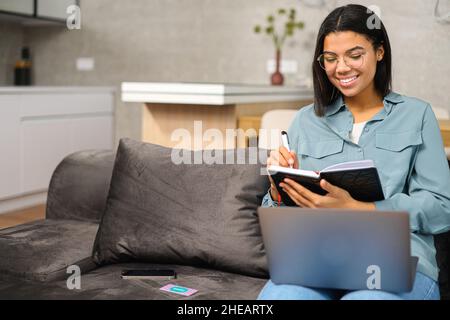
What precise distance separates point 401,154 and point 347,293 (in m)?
0.40

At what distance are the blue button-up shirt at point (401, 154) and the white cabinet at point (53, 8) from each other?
3.85m

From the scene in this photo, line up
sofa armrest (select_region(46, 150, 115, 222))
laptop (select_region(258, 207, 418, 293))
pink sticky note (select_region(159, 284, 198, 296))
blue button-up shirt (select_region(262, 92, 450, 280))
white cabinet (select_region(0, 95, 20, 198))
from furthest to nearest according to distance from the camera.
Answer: white cabinet (select_region(0, 95, 20, 198)), sofa armrest (select_region(46, 150, 115, 222)), pink sticky note (select_region(159, 284, 198, 296)), blue button-up shirt (select_region(262, 92, 450, 280)), laptop (select_region(258, 207, 418, 293))

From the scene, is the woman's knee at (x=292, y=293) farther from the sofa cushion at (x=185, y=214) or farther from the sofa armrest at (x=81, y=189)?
the sofa armrest at (x=81, y=189)

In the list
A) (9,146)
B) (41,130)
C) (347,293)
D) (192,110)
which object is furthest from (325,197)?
(41,130)

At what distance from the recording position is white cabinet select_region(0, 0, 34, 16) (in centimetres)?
456

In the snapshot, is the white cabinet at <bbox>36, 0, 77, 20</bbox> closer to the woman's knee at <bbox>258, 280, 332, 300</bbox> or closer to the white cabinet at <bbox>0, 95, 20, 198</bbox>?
the white cabinet at <bbox>0, 95, 20, 198</bbox>

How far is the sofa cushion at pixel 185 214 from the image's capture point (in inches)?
68.1

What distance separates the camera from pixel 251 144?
315cm

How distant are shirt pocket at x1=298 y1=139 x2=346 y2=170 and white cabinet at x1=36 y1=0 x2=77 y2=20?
3878 mm

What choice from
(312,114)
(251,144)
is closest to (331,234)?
(312,114)

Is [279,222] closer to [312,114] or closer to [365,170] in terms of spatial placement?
[365,170]

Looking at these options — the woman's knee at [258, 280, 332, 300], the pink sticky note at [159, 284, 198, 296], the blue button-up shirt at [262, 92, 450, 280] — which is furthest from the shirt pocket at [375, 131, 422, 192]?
the pink sticky note at [159, 284, 198, 296]

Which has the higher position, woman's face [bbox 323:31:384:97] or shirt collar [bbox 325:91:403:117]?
woman's face [bbox 323:31:384:97]
